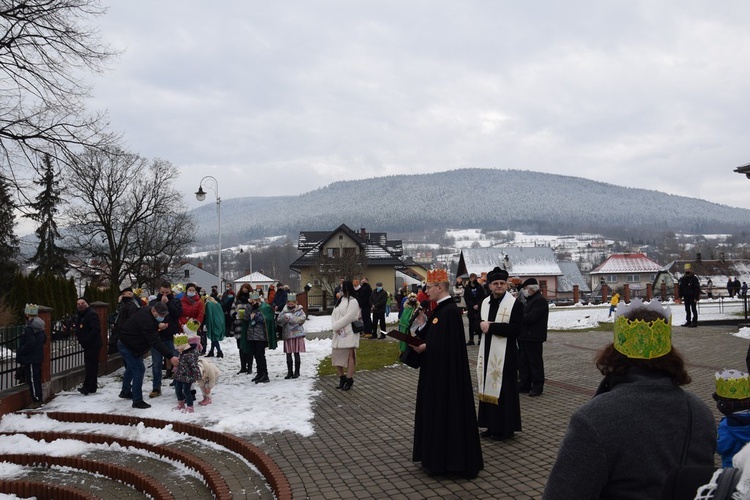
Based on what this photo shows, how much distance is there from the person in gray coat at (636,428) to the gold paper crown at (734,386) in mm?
1268

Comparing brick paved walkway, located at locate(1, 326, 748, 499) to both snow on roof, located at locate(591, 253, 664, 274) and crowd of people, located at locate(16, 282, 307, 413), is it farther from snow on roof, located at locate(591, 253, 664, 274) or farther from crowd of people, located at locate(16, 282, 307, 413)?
snow on roof, located at locate(591, 253, 664, 274)

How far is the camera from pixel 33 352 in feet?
34.6

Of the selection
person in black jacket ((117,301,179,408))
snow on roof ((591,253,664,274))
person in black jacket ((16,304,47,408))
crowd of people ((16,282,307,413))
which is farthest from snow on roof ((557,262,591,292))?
person in black jacket ((16,304,47,408))

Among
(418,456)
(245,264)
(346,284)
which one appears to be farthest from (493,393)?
(245,264)

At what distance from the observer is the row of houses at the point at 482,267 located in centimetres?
5219

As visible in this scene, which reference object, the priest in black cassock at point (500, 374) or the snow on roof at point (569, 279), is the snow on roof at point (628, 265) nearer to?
the snow on roof at point (569, 279)

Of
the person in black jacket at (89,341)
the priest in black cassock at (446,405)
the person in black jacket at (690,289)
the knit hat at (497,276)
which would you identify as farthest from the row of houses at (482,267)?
the priest in black cassock at (446,405)

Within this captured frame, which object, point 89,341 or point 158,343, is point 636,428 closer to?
point 158,343

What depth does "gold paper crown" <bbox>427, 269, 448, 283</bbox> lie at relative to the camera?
22.4ft

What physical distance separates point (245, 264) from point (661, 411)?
438ft

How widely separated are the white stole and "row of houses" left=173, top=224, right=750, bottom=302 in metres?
30.8

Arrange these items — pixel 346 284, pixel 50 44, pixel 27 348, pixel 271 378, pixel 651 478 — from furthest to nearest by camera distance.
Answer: pixel 50 44, pixel 271 378, pixel 346 284, pixel 27 348, pixel 651 478

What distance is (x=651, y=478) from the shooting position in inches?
93.4

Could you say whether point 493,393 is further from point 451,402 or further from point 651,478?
point 651,478
